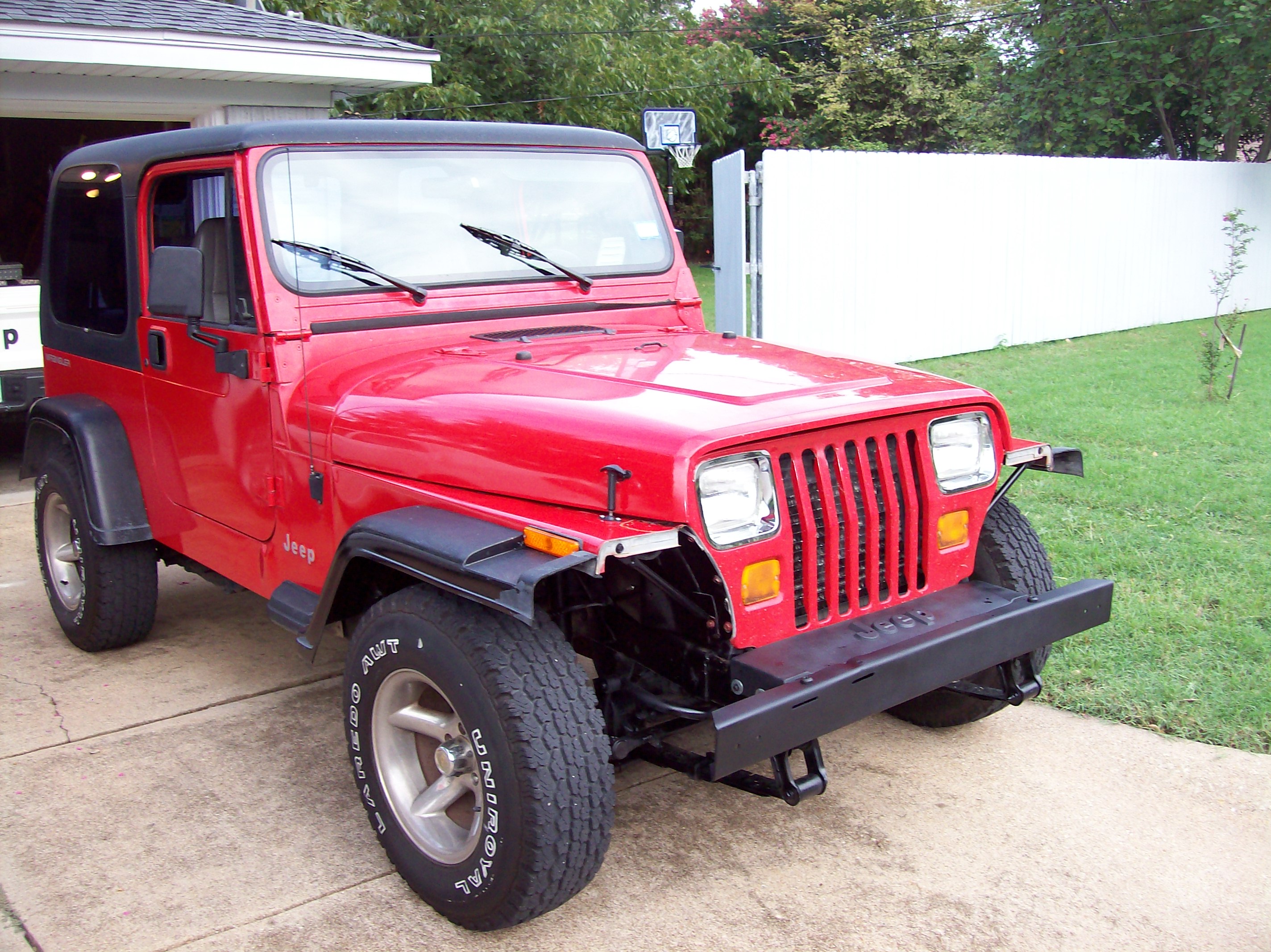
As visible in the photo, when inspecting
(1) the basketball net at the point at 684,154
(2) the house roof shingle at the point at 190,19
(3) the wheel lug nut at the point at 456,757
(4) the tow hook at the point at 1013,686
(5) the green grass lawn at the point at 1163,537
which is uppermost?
(2) the house roof shingle at the point at 190,19

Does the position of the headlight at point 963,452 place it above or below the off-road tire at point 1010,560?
above

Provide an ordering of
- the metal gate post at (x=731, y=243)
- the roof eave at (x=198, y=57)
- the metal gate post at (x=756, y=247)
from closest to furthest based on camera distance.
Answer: the roof eave at (x=198, y=57) < the metal gate post at (x=731, y=243) < the metal gate post at (x=756, y=247)

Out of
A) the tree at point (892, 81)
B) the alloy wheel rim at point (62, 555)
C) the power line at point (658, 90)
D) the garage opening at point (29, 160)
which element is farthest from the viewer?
the tree at point (892, 81)

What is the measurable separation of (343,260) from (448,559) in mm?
1345

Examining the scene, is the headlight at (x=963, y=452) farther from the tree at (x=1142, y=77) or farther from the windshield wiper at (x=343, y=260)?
the tree at (x=1142, y=77)

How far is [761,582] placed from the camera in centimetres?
264

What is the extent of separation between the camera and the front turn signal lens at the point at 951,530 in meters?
3.03

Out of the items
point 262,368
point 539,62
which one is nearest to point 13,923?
point 262,368

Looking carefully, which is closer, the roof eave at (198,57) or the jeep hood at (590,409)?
the jeep hood at (590,409)

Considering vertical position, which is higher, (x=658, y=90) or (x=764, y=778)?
(x=658, y=90)

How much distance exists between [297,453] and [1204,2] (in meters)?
19.9

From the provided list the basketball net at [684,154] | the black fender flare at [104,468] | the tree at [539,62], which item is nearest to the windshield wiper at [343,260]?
the black fender flare at [104,468]

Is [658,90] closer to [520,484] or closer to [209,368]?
[209,368]

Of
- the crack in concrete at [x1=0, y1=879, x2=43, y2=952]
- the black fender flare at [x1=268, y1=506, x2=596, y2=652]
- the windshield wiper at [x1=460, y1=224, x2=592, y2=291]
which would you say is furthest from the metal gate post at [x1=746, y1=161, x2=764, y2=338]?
the crack in concrete at [x1=0, y1=879, x2=43, y2=952]
